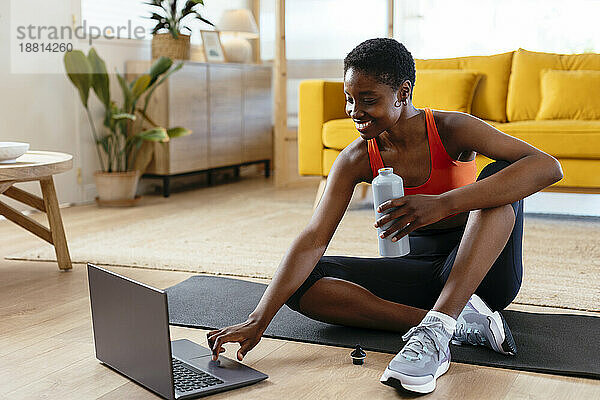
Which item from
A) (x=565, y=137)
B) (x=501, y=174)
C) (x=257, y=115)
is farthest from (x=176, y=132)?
(x=501, y=174)

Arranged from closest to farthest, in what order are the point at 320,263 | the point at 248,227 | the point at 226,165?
Result: the point at 320,263 < the point at 248,227 < the point at 226,165

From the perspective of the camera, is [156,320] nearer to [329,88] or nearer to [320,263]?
[320,263]

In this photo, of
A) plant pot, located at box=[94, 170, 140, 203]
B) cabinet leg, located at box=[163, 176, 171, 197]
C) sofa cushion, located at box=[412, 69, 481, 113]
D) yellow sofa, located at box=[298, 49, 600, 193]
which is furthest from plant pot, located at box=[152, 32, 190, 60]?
sofa cushion, located at box=[412, 69, 481, 113]

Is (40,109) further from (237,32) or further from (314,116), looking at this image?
(237,32)

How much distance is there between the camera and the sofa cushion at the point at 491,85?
4.27 meters

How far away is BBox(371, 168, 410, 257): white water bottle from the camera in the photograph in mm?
1554

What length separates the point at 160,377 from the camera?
1.51 metres

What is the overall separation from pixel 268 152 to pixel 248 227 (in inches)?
92.0

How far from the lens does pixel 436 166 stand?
1805 mm

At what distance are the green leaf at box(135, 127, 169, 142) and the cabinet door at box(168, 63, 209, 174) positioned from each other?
0.33m

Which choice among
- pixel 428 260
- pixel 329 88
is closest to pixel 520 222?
pixel 428 260

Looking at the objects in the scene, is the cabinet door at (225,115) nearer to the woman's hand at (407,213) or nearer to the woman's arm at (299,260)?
the woman's arm at (299,260)

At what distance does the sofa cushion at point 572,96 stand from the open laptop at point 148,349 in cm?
288

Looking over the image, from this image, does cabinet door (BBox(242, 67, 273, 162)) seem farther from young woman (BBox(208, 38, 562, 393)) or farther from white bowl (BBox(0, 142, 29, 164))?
young woman (BBox(208, 38, 562, 393))
